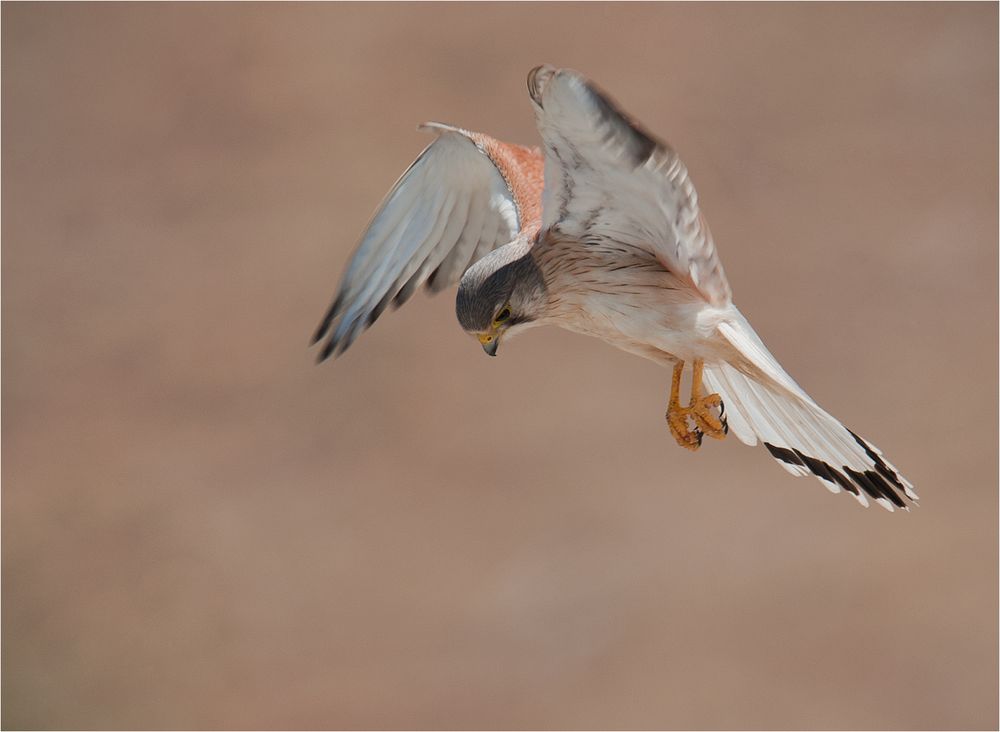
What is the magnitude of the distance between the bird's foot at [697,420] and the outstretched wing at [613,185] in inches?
10.9

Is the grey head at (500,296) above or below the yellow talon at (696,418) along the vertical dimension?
above

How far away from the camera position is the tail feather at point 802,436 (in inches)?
155

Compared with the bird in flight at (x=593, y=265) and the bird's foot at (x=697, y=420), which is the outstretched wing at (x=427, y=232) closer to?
the bird in flight at (x=593, y=265)

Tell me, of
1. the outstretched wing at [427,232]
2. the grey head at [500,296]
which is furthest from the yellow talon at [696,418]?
the outstretched wing at [427,232]

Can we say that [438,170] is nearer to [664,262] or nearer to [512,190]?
[512,190]

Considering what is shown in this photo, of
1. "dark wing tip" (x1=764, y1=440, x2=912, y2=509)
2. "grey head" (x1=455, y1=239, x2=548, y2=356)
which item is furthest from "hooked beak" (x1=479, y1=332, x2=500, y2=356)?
"dark wing tip" (x1=764, y1=440, x2=912, y2=509)

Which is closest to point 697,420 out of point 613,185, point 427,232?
point 613,185

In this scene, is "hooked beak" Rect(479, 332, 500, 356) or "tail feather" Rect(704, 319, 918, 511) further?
"tail feather" Rect(704, 319, 918, 511)

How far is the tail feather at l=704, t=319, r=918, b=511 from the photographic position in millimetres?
3932

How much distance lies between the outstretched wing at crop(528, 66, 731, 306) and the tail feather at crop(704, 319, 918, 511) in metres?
0.32

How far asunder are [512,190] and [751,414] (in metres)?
1.00

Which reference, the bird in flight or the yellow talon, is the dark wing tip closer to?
the bird in flight

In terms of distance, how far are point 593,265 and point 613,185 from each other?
1.19 feet

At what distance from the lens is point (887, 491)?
405cm
